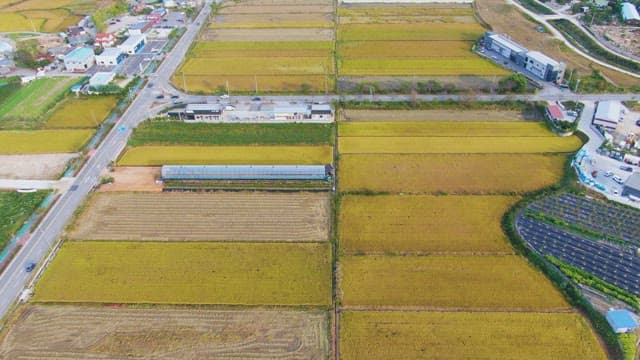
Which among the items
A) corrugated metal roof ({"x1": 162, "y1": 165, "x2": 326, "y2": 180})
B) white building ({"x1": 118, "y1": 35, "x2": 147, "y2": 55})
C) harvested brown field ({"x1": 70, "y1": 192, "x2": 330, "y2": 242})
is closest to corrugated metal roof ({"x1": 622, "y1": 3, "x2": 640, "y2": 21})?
corrugated metal roof ({"x1": 162, "y1": 165, "x2": 326, "y2": 180})

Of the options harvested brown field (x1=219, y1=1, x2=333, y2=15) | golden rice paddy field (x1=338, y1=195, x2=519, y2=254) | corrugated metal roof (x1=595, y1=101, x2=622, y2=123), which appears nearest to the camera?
golden rice paddy field (x1=338, y1=195, x2=519, y2=254)

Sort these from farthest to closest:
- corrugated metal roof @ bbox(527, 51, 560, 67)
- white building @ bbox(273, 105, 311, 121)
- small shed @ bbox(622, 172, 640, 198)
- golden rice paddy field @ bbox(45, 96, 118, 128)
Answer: corrugated metal roof @ bbox(527, 51, 560, 67) → golden rice paddy field @ bbox(45, 96, 118, 128) → white building @ bbox(273, 105, 311, 121) → small shed @ bbox(622, 172, 640, 198)

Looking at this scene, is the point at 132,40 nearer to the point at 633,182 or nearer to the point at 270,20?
the point at 270,20

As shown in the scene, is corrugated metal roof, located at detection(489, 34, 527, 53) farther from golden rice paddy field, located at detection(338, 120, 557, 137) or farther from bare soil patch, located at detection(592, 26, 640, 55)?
golden rice paddy field, located at detection(338, 120, 557, 137)

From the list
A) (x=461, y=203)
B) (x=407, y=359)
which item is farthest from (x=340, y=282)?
(x=461, y=203)

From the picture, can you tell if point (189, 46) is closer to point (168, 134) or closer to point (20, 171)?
point (168, 134)
